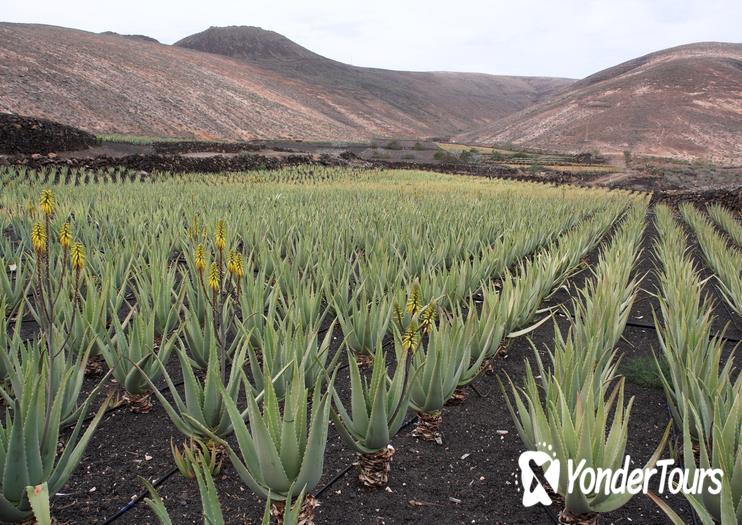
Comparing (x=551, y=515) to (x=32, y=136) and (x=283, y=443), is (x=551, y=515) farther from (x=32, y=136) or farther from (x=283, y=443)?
(x=32, y=136)

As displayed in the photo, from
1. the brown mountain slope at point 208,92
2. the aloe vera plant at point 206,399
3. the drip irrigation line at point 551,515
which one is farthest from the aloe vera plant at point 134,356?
the brown mountain slope at point 208,92

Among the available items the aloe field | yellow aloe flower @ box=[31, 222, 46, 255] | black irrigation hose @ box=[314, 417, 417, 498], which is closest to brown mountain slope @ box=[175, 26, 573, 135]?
the aloe field

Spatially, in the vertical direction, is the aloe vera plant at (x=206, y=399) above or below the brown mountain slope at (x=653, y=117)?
below

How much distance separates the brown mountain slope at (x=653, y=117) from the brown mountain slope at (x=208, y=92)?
26.6m

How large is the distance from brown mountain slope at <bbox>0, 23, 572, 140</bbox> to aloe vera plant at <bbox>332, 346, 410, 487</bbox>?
127 feet

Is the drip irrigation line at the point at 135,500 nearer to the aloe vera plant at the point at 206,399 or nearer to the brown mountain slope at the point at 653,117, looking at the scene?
the aloe vera plant at the point at 206,399

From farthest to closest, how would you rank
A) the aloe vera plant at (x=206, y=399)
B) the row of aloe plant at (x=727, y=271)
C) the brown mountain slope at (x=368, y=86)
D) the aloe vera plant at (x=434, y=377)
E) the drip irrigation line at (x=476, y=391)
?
the brown mountain slope at (x=368, y=86) < the row of aloe plant at (x=727, y=271) < the drip irrigation line at (x=476, y=391) < the aloe vera plant at (x=434, y=377) < the aloe vera plant at (x=206, y=399)

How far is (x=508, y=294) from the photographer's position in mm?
3266

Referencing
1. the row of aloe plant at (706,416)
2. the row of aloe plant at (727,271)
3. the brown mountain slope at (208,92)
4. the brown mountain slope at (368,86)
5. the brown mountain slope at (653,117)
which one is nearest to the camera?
the row of aloe plant at (706,416)

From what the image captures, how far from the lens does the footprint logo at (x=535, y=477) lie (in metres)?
1.73

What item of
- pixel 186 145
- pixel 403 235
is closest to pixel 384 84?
pixel 186 145

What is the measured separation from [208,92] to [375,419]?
66380 mm

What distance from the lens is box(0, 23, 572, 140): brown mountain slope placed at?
137 feet

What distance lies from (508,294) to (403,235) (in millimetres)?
2462
